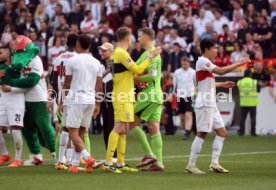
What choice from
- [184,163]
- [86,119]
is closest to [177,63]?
[184,163]

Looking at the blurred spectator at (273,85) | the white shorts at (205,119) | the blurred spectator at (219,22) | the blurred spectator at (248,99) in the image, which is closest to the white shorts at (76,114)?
the white shorts at (205,119)

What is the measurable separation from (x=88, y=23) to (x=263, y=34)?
267 inches

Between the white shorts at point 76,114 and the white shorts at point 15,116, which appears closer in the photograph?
the white shorts at point 76,114

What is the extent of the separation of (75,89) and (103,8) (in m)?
19.7

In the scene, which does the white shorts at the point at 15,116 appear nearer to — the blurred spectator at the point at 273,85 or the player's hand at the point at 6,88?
the player's hand at the point at 6,88

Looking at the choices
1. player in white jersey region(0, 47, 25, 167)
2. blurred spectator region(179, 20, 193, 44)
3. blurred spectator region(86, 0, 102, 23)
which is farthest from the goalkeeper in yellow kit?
blurred spectator region(86, 0, 102, 23)

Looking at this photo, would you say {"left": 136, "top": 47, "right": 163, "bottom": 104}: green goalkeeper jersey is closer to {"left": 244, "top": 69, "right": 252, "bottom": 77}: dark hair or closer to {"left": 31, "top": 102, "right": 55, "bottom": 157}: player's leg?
{"left": 31, "top": 102, "right": 55, "bottom": 157}: player's leg

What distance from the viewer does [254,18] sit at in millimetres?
31672

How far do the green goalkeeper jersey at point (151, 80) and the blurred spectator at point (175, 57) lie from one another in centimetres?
1455

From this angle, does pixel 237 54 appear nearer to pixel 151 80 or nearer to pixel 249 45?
pixel 249 45

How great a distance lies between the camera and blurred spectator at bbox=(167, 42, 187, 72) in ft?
103

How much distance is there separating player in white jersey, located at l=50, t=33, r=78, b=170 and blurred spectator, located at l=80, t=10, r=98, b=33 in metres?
16.2

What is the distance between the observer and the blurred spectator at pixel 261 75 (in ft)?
99.6

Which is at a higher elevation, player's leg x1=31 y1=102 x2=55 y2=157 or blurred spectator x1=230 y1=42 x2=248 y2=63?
blurred spectator x1=230 y1=42 x2=248 y2=63
